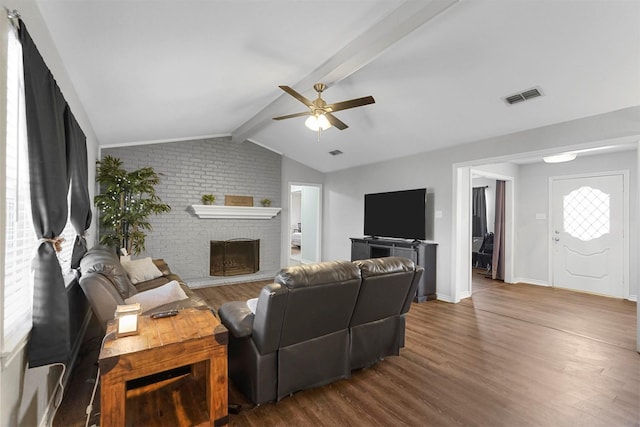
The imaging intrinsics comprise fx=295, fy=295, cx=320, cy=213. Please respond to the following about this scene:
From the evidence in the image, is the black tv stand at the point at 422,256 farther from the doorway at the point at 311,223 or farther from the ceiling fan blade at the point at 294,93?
the ceiling fan blade at the point at 294,93

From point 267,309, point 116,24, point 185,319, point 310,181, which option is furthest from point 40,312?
point 310,181

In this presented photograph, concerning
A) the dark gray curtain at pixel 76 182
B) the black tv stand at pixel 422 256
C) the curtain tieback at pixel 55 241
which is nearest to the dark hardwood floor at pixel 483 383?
the black tv stand at pixel 422 256

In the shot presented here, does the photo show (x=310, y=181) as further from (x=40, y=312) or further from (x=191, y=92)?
(x=40, y=312)

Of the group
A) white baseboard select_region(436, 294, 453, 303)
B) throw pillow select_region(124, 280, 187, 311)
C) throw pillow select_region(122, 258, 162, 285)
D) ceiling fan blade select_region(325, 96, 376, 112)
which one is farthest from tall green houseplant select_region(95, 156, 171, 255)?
white baseboard select_region(436, 294, 453, 303)

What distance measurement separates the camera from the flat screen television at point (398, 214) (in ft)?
16.4

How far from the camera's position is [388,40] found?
2.54m

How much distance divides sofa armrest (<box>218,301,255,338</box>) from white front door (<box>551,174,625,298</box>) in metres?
6.15

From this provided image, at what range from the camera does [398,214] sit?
17.6 ft

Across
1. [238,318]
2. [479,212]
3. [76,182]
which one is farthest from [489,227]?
[76,182]

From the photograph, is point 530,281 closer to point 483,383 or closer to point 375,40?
point 483,383

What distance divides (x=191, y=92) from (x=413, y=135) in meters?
3.24

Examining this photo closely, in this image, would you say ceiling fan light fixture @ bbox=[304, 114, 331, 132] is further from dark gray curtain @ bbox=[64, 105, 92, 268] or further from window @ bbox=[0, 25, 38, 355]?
window @ bbox=[0, 25, 38, 355]

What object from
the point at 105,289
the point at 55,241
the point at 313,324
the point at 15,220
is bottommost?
the point at 313,324

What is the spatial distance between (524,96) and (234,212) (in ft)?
16.6
